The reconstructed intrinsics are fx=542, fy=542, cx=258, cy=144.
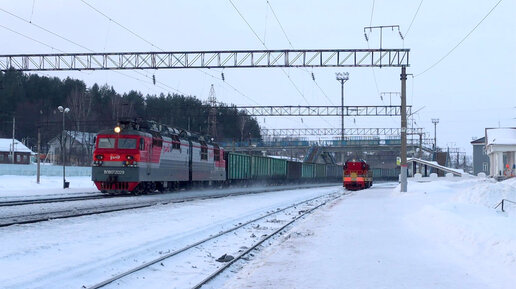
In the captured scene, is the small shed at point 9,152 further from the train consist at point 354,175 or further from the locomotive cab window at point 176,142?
the locomotive cab window at point 176,142

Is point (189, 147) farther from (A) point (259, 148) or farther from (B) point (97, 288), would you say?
(A) point (259, 148)

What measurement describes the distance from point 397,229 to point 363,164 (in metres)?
37.5

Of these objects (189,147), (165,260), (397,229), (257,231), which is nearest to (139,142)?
(189,147)

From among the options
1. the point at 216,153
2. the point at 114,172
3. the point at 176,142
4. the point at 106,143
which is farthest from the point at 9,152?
the point at 114,172

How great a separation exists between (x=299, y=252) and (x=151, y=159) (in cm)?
1762

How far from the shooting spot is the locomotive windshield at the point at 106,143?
2757 cm

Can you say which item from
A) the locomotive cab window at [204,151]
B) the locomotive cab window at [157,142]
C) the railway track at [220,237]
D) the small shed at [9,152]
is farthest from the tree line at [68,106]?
the railway track at [220,237]

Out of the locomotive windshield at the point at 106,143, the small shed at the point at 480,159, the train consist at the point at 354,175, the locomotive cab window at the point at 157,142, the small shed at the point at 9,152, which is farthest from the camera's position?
the small shed at the point at 480,159

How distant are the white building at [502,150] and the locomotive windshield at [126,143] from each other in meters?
48.5

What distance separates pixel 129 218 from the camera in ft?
55.2

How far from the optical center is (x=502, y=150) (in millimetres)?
A: 66312

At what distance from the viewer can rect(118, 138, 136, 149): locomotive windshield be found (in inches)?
1063

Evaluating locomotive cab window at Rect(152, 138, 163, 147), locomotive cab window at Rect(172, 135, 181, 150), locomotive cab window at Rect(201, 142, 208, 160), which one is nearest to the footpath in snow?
locomotive cab window at Rect(152, 138, 163, 147)

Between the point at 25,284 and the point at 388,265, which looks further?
the point at 388,265
